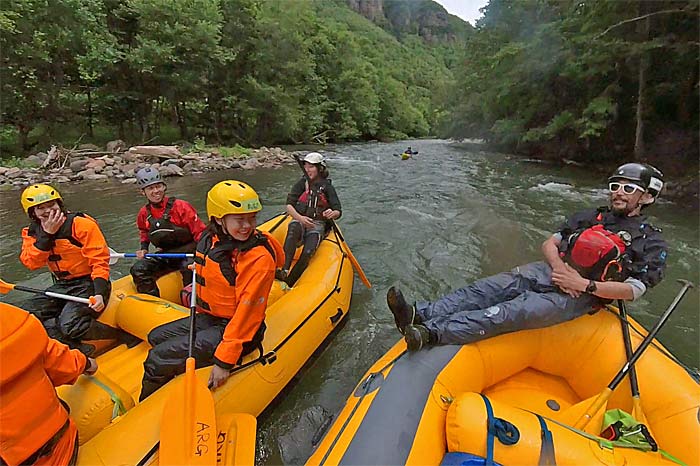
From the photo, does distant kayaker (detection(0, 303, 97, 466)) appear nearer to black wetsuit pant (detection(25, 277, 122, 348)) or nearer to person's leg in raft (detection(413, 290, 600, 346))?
black wetsuit pant (detection(25, 277, 122, 348))

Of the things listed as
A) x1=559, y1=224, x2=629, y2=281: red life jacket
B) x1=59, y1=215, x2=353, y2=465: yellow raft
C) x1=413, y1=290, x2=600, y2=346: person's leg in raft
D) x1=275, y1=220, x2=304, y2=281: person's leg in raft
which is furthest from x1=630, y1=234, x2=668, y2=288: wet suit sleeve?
x1=275, y1=220, x2=304, y2=281: person's leg in raft

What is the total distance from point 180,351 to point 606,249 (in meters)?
2.71

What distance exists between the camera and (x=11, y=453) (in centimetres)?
146

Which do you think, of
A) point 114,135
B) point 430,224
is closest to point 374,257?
point 430,224

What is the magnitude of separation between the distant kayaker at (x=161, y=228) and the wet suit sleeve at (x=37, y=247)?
2.30 feet

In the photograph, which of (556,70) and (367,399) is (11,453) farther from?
(556,70)

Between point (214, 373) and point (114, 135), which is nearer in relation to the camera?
point (214, 373)

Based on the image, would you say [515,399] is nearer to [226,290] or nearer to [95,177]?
[226,290]

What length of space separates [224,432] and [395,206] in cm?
716

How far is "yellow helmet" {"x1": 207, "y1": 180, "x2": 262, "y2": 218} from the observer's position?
2254mm

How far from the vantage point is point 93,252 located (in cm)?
298

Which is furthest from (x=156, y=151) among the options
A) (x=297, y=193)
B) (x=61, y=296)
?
(x=61, y=296)

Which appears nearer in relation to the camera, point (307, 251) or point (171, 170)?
point (307, 251)

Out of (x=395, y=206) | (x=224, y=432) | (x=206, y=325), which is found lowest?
(x=395, y=206)
